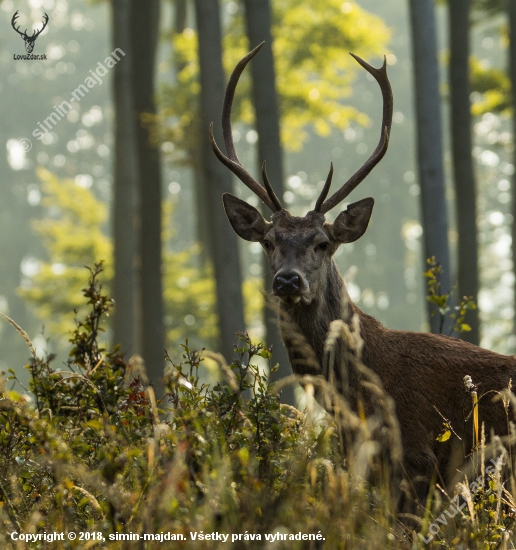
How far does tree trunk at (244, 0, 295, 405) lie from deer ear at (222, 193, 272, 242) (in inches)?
213

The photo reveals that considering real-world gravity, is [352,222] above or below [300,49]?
below

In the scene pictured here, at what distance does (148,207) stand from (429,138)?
5.01 meters

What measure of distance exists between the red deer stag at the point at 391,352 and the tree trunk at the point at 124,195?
31.5 feet

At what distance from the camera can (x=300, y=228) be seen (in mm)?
5883

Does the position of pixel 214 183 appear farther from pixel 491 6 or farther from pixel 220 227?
pixel 491 6

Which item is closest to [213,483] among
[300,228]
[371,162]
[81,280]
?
[300,228]

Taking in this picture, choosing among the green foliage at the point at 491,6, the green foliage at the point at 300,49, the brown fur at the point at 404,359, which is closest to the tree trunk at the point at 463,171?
the green foliage at the point at 491,6

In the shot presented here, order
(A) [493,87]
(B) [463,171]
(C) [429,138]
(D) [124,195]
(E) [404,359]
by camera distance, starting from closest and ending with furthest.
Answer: (E) [404,359] → (C) [429,138] → (B) [463,171] → (A) [493,87] → (D) [124,195]

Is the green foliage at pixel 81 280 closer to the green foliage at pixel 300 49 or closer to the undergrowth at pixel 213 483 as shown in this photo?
the green foliage at pixel 300 49

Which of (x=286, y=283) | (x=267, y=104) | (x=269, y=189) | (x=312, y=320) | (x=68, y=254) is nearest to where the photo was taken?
(x=286, y=283)

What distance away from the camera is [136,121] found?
46.8 feet

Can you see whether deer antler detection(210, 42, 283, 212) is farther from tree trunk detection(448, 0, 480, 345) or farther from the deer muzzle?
tree trunk detection(448, 0, 480, 345)

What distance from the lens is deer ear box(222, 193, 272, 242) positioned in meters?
6.40

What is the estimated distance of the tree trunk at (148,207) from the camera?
46.7 ft
